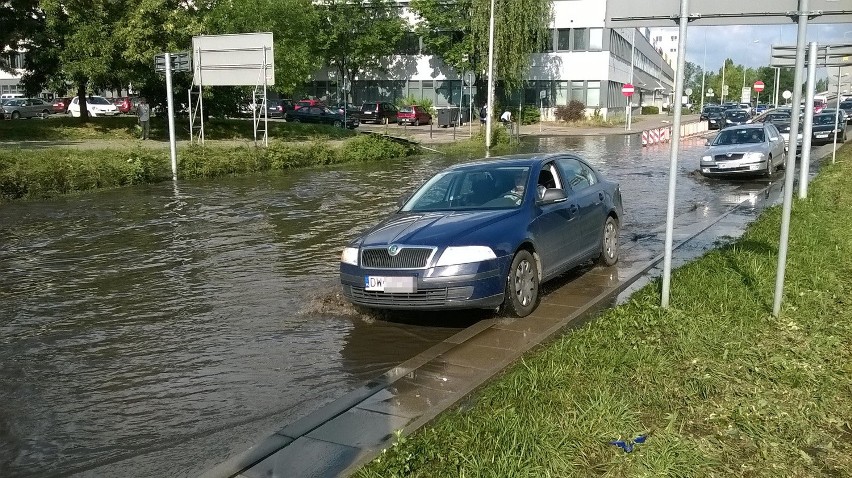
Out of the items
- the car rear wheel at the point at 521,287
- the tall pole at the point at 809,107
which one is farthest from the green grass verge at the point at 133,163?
the tall pole at the point at 809,107

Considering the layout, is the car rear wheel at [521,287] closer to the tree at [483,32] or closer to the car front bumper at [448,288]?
the car front bumper at [448,288]

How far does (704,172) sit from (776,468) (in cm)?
1939

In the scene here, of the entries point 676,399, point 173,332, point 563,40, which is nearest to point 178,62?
point 173,332

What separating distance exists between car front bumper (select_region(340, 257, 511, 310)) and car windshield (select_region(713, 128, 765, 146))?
711 inches

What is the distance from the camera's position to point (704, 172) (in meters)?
22.6

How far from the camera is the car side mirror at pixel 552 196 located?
333 inches

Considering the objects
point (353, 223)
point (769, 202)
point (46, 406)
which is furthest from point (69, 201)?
point (769, 202)

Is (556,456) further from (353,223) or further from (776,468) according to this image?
(353,223)

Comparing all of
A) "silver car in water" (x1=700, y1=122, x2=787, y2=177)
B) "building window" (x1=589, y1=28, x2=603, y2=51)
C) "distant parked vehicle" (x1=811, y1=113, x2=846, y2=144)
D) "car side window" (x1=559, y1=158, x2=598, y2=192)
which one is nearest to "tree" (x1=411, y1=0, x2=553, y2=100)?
"building window" (x1=589, y1=28, x2=603, y2=51)

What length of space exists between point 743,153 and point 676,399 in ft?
60.9

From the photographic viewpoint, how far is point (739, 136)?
78.3 feet

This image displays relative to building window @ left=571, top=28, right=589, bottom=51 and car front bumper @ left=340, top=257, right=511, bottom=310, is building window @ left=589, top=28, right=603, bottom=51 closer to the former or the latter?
building window @ left=571, top=28, right=589, bottom=51

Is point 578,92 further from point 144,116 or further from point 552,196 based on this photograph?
point 552,196

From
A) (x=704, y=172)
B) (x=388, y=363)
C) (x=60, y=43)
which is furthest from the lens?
(x=60, y=43)
